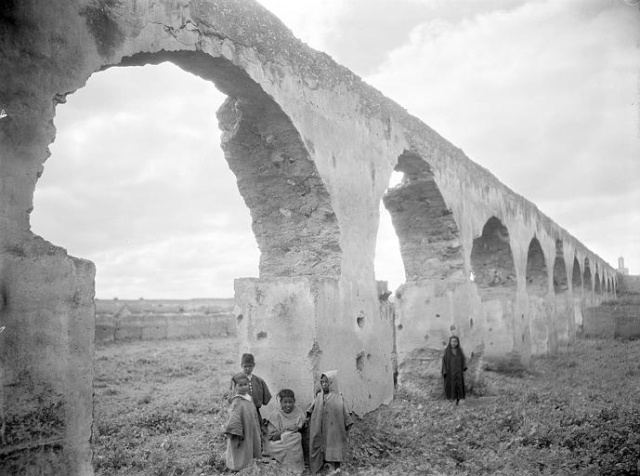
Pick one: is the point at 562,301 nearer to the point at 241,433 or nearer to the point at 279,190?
the point at 279,190

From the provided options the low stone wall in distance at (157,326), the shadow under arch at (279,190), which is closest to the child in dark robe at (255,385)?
the shadow under arch at (279,190)

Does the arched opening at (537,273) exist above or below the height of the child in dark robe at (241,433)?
above

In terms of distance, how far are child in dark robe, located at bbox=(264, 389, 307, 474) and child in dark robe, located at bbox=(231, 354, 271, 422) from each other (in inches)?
5.2

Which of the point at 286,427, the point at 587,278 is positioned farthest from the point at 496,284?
the point at 587,278

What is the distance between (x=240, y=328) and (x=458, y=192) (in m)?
4.92

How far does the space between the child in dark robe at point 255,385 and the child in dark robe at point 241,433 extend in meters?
0.22

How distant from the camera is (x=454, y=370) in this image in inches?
294

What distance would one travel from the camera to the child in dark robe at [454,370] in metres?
7.39

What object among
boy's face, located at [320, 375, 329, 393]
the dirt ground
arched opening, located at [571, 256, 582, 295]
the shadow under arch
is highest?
the shadow under arch

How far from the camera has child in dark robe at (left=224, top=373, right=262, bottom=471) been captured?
4379 mm

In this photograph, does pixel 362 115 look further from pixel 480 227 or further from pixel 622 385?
pixel 622 385

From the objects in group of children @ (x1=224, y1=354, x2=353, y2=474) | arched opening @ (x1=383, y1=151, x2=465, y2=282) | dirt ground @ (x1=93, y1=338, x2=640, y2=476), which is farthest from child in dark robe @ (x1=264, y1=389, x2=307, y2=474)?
arched opening @ (x1=383, y1=151, x2=465, y2=282)

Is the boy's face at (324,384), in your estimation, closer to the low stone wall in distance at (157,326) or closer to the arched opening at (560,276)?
the low stone wall in distance at (157,326)

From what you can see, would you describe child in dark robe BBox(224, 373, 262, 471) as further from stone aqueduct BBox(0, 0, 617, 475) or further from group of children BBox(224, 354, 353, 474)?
stone aqueduct BBox(0, 0, 617, 475)
